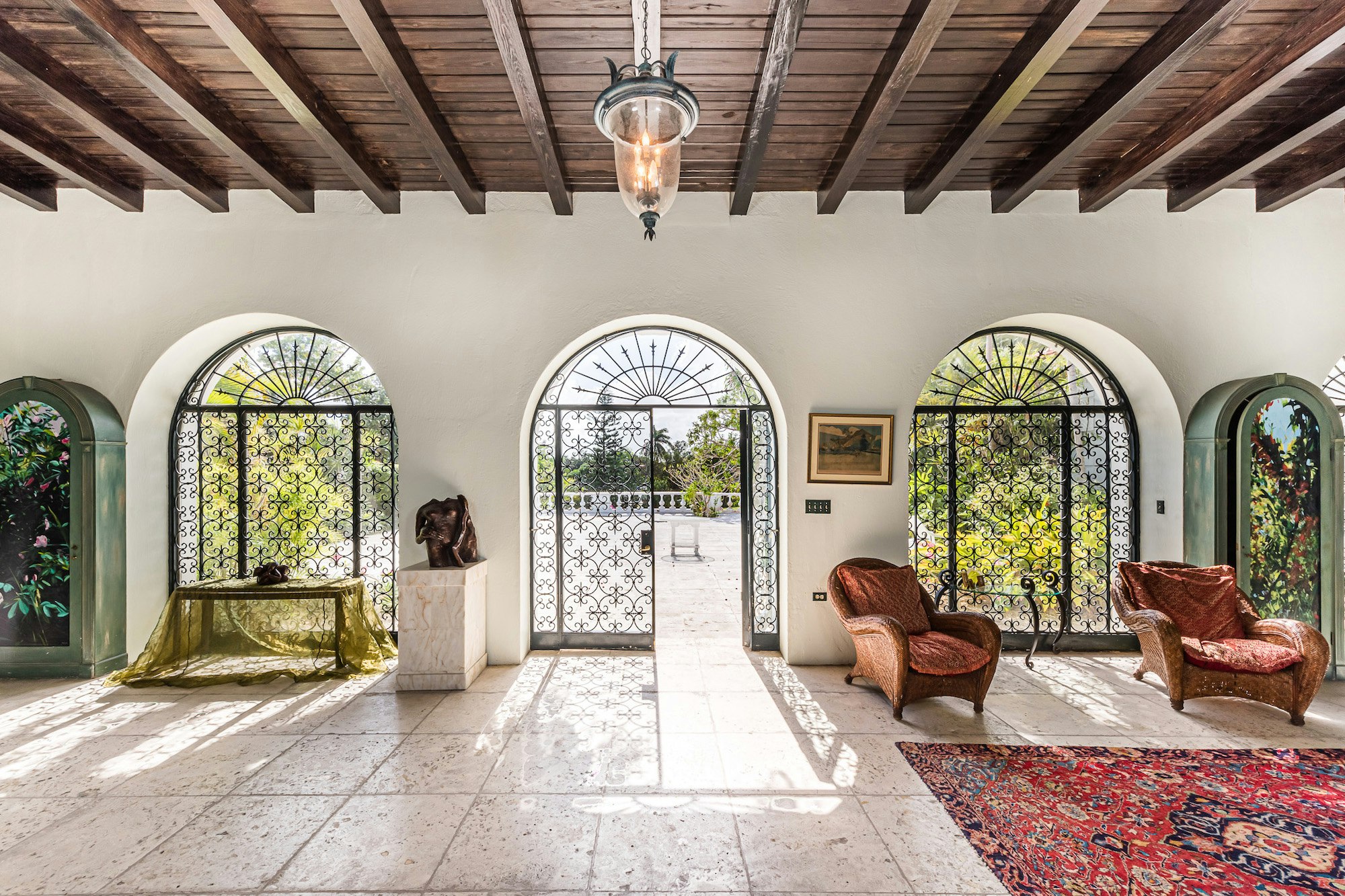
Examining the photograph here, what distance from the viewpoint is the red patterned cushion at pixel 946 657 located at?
12.7 feet

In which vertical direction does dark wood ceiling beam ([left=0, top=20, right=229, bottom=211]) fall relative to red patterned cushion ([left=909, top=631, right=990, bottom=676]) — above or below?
above

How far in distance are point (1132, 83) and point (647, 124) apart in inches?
114

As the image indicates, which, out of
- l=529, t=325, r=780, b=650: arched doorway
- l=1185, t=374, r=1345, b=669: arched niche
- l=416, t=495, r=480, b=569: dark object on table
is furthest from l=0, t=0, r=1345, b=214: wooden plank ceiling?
l=416, t=495, r=480, b=569: dark object on table

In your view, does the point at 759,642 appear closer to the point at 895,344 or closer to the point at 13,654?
the point at 895,344

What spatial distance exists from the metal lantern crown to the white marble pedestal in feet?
10.3

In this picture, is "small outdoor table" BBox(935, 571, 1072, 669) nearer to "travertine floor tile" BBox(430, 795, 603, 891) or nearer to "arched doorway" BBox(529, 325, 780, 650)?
"arched doorway" BBox(529, 325, 780, 650)

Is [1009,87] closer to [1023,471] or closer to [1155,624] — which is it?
[1023,471]

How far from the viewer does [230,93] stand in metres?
3.49

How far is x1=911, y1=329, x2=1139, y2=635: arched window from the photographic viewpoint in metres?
5.36

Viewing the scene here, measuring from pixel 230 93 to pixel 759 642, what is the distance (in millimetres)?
5271

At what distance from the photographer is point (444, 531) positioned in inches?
179

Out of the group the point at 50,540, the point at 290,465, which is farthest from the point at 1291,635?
the point at 50,540

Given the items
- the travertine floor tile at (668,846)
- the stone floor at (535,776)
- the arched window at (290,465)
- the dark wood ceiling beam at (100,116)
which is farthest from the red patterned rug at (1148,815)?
the dark wood ceiling beam at (100,116)

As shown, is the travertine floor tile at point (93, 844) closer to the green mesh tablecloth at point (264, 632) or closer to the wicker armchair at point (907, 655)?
the green mesh tablecloth at point (264, 632)
